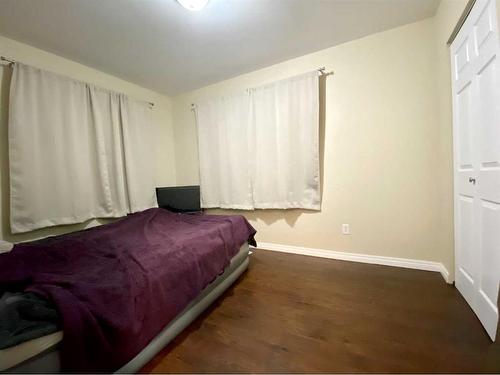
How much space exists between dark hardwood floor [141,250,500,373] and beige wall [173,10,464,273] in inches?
19.0

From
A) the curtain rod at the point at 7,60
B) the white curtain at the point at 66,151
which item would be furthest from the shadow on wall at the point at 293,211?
the curtain rod at the point at 7,60

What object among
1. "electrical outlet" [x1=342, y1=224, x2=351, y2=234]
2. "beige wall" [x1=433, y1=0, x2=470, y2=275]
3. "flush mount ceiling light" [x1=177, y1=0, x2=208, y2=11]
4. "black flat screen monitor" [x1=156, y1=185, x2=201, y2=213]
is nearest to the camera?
"flush mount ceiling light" [x1=177, y1=0, x2=208, y2=11]

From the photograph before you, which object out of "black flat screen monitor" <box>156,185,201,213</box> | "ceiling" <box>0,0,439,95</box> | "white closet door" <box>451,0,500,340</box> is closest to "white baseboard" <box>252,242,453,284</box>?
"white closet door" <box>451,0,500,340</box>

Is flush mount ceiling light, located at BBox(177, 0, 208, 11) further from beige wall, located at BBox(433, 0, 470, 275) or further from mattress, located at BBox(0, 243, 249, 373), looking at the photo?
mattress, located at BBox(0, 243, 249, 373)

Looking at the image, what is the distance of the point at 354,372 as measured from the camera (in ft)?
3.47

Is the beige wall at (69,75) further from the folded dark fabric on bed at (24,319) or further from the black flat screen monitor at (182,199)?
the folded dark fabric on bed at (24,319)

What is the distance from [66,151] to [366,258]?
358 cm

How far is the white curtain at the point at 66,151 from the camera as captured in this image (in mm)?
2006

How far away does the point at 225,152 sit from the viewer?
3.18m

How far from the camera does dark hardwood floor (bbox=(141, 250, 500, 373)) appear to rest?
1113mm

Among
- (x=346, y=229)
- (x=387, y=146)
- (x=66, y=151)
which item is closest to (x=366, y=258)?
(x=346, y=229)

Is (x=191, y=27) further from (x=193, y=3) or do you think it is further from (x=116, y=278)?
(x=116, y=278)

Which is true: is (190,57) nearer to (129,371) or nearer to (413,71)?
(413,71)

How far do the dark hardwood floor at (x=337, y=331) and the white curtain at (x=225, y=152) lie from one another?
1.44 m
